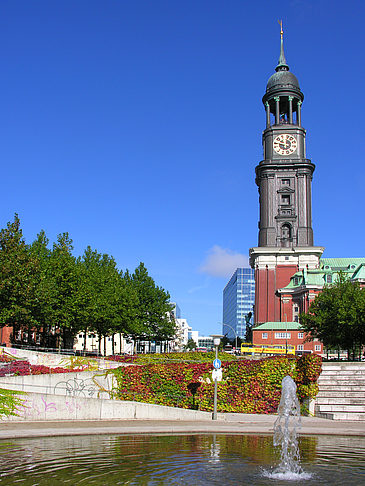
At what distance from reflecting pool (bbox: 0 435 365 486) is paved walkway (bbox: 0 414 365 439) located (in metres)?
0.97

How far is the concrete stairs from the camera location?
27531mm

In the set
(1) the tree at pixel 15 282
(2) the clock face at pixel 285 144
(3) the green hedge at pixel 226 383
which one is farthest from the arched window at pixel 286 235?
(3) the green hedge at pixel 226 383

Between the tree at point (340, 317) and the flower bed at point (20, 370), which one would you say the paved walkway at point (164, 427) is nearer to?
the flower bed at point (20, 370)

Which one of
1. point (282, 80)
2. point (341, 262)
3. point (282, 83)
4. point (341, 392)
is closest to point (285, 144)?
point (282, 83)

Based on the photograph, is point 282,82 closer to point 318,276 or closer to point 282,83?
point 282,83

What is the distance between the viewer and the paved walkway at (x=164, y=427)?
65.0ft

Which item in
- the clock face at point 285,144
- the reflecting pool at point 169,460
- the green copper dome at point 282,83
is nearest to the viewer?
the reflecting pool at point 169,460

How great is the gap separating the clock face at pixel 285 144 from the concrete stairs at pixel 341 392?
9060 centimetres

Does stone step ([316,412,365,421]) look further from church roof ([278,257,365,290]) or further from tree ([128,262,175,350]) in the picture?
church roof ([278,257,365,290])

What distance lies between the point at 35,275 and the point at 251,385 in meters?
26.3

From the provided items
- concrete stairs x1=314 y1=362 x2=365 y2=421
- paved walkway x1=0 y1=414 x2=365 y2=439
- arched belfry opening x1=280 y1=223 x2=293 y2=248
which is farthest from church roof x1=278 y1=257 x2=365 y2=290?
paved walkway x1=0 y1=414 x2=365 y2=439

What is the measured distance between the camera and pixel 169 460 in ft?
48.8

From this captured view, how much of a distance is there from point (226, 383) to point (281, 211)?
86.6 metres

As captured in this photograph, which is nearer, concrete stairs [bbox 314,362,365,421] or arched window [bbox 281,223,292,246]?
concrete stairs [bbox 314,362,365,421]
